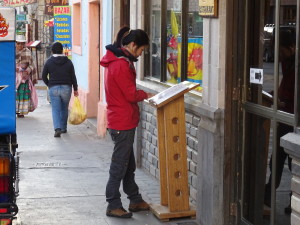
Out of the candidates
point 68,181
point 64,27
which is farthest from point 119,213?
point 64,27

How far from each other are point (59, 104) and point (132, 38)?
6998 millimetres

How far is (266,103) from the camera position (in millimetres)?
6305

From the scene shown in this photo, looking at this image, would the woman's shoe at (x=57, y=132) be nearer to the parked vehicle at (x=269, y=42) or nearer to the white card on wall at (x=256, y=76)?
the white card on wall at (x=256, y=76)

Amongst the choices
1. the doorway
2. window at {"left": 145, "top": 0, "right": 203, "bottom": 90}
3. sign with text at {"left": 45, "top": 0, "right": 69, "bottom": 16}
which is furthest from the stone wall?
sign with text at {"left": 45, "top": 0, "right": 69, "bottom": 16}

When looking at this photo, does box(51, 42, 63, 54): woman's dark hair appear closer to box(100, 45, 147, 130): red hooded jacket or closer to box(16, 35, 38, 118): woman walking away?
box(16, 35, 38, 118): woman walking away

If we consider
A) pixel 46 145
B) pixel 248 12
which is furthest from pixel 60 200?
pixel 46 145

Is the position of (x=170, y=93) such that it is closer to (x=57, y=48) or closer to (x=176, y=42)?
(x=176, y=42)

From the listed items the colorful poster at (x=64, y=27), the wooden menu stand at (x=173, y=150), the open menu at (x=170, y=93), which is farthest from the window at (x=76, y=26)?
the open menu at (x=170, y=93)

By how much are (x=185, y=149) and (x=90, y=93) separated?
8.73m

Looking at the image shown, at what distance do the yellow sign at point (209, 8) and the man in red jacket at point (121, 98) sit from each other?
2.57 ft

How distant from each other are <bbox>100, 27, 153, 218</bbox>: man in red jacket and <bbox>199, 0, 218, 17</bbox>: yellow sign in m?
0.78

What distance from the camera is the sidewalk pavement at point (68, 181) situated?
7883 mm

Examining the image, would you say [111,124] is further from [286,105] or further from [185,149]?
[286,105]

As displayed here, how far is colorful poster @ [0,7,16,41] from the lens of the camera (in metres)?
6.18
